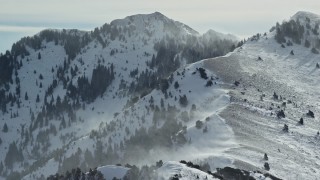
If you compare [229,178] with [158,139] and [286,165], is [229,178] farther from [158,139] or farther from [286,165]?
[158,139]

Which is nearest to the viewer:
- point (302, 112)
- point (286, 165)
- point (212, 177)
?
point (212, 177)

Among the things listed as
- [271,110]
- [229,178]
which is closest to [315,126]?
[271,110]

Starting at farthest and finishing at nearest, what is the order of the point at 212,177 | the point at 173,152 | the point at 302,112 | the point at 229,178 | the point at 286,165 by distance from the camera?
Result: 1. the point at 302,112
2. the point at 173,152
3. the point at 286,165
4. the point at 229,178
5. the point at 212,177

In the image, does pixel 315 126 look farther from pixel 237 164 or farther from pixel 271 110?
pixel 237 164

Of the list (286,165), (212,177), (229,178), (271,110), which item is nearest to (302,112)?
(271,110)

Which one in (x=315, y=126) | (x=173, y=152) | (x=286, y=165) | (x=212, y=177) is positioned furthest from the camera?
(x=315, y=126)

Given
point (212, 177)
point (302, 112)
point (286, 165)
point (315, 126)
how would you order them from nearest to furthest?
point (212, 177) → point (286, 165) → point (315, 126) → point (302, 112)

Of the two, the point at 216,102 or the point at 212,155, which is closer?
the point at 212,155

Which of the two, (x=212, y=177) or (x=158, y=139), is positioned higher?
(x=212, y=177)

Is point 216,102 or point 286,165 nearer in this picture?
point 286,165
